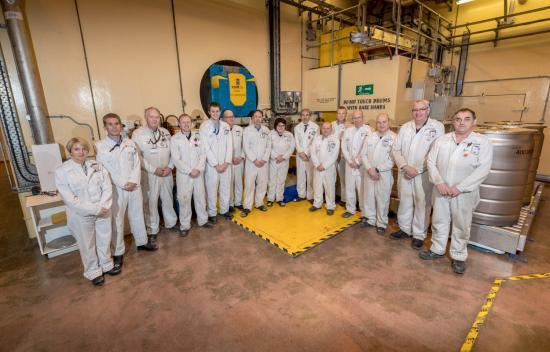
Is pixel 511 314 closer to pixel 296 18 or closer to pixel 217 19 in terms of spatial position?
pixel 217 19

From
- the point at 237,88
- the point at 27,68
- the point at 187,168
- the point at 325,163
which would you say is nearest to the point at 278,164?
the point at 325,163

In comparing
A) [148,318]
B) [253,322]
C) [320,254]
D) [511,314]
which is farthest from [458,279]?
[148,318]

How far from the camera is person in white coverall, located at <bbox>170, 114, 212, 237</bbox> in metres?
3.46

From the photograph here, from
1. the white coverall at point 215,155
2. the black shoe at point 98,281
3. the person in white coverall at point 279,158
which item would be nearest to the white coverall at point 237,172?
the white coverall at point 215,155

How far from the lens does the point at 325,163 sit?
404 centimetres

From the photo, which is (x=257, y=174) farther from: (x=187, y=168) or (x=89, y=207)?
(x=89, y=207)

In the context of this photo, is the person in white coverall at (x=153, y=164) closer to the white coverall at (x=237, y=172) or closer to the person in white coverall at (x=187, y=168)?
the person in white coverall at (x=187, y=168)

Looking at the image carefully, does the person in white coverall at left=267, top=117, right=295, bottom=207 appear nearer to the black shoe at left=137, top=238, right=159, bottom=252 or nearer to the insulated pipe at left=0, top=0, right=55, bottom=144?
the black shoe at left=137, top=238, right=159, bottom=252

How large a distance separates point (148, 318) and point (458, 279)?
2944 millimetres

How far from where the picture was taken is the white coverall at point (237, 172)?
4125mm

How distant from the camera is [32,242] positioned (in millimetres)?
3576

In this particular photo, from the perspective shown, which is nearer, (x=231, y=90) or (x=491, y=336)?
(x=491, y=336)

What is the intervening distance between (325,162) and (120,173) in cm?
272

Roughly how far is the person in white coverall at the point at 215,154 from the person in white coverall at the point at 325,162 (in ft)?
4.35
